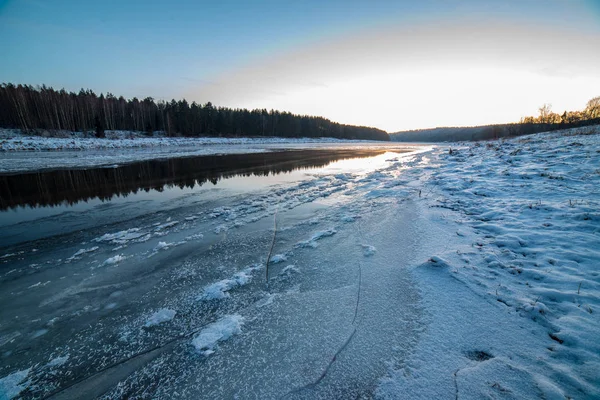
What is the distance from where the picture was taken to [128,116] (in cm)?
6166

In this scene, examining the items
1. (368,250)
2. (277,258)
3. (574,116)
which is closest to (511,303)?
(368,250)

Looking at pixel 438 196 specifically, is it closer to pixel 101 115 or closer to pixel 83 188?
pixel 83 188

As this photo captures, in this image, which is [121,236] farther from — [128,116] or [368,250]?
[128,116]

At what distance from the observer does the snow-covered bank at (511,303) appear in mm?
1836

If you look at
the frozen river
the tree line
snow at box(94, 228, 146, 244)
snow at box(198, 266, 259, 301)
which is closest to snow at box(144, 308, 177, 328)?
the frozen river

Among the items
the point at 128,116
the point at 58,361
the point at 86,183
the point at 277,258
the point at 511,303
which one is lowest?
the point at 58,361

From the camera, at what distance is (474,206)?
6059 millimetres

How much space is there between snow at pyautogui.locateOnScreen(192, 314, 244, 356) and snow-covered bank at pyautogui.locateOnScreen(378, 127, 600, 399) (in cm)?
161

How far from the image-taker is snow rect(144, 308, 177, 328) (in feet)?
9.13

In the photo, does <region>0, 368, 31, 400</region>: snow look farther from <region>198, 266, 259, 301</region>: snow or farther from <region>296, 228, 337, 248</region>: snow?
<region>296, 228, 337, 248</region>: snow

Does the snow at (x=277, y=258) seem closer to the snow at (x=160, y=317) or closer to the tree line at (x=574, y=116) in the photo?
the snow at (x=160, y=317)

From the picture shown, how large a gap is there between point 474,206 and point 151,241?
7.79 m

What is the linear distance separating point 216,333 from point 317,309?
1.20 m

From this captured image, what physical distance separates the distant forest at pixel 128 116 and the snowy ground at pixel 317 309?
55.9 metres
